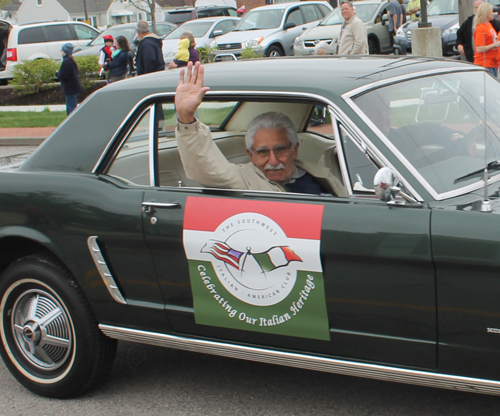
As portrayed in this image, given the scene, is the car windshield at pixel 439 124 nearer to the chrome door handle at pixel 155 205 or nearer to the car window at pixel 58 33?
the chrome door handle at pixel 155 205

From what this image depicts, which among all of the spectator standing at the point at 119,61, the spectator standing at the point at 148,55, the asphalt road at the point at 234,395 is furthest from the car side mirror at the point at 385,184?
the spectator standing at the point at 119,61

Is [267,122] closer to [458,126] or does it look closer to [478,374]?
[458,126]

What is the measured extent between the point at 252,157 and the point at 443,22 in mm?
15201

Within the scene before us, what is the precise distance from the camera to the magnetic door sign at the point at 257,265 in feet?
9.62

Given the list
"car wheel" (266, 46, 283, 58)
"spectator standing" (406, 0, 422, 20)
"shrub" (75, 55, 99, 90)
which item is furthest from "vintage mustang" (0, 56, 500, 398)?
"spectator standing" (406, 0, 422, 20)

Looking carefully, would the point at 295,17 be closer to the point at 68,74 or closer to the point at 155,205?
the point at 68,74

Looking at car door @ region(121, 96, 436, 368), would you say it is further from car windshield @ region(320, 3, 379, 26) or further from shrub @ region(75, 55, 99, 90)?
car windshield @ region(320, 3, 379, 26)

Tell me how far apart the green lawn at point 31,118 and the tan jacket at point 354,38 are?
6357 millimetres

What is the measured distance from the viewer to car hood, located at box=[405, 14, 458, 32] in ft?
57.2

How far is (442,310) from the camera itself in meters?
2.71

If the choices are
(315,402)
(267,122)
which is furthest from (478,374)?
(267,122)

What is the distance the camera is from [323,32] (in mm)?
18016

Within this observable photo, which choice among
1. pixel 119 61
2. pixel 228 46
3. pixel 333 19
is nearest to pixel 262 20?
pixel 228 46

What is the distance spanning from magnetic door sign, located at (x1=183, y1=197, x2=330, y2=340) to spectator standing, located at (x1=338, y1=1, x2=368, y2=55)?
29.7ft
